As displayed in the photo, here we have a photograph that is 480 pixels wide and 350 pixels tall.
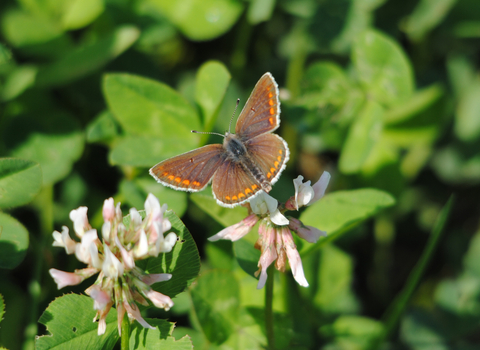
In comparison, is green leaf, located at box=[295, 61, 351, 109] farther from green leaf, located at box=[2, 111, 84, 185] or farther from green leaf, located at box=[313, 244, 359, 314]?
green leaf, located at box=[2, 111, 84, 185]

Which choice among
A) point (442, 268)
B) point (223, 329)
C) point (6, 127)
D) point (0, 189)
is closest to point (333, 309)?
point (223, 329)

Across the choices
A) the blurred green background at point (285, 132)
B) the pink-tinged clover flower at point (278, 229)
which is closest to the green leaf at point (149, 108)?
the blurred green background at point (285, 132)

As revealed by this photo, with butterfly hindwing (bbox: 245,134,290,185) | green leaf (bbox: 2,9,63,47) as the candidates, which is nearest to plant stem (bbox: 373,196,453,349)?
butterfly hindwing (bbox: 245,134,290,185)

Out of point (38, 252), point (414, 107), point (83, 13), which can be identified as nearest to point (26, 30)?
point (83, 13)

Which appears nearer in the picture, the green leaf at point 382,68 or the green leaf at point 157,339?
the green leaf at point 157,339

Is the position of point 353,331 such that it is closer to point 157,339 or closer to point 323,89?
point 157,339

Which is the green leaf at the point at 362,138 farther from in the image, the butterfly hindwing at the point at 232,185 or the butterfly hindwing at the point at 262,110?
the butterfly hindwing at the point at 232,185

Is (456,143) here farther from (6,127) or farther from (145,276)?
(6,127)
